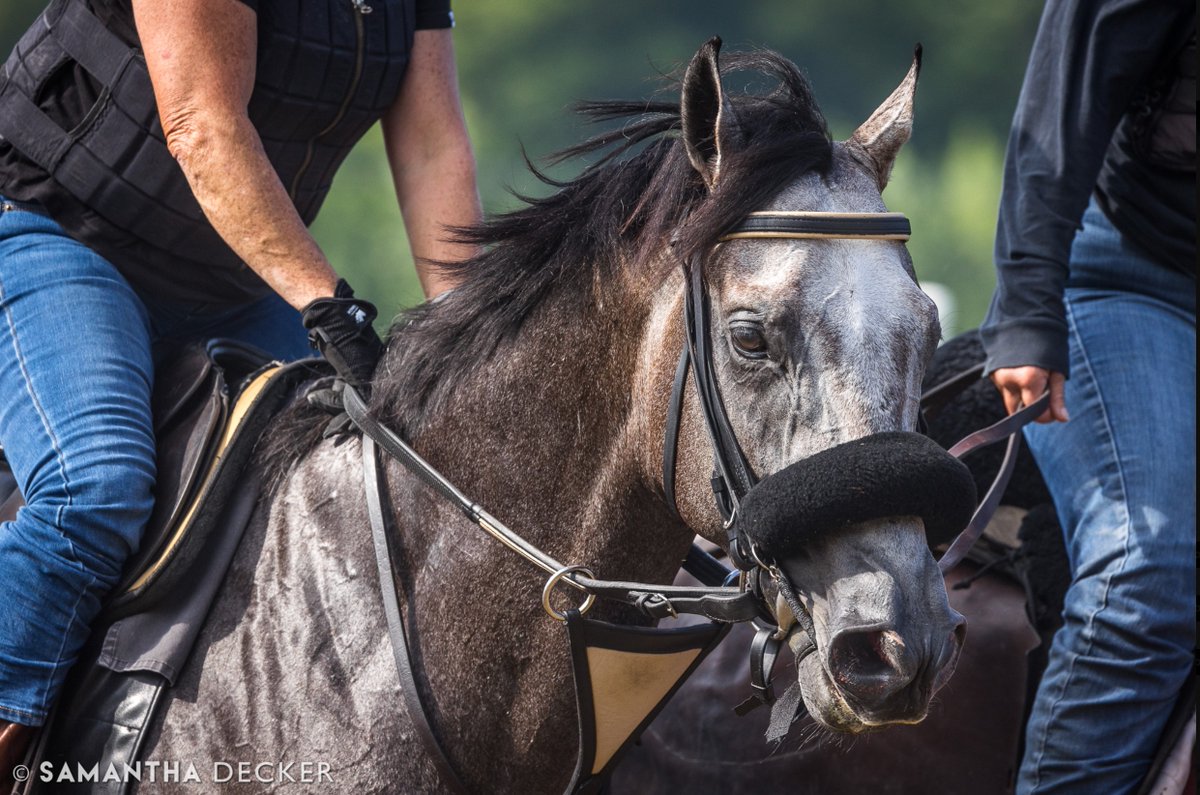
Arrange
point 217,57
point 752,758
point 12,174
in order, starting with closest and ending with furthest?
point 217,57 → point 12,174 → point 752,758

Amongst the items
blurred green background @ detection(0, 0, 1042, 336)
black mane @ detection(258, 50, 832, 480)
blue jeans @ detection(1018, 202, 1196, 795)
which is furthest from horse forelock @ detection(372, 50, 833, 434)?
blurred green background @ detection(0, 0, 1042, 336)

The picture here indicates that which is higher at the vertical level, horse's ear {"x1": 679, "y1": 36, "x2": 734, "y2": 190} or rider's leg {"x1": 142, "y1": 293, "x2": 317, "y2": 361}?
horse's ear {"x1": 679, "y1": 36, "x2": 734, "y2": 190}

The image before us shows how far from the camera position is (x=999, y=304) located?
10.0 feet

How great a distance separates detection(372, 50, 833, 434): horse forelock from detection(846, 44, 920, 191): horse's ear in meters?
0.12

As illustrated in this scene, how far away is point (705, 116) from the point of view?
213 centimetres

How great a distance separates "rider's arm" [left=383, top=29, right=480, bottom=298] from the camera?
10.1 ft

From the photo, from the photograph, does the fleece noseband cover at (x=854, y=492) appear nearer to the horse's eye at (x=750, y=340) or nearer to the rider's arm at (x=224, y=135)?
the horse's eye at (x=750, y=340)

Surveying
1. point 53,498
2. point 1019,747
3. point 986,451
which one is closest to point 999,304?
point 986,451

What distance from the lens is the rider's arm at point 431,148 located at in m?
3.08

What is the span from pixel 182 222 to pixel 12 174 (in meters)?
0.38

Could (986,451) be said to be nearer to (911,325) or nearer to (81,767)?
(911,325)

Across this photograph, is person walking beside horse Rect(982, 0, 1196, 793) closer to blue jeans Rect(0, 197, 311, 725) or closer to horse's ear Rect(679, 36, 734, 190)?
horse's ear Rect(679, 36, 734, 190)

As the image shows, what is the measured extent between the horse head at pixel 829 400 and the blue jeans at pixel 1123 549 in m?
1.12

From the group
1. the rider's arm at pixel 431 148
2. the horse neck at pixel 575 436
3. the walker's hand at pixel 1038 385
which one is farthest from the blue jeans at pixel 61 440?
the walker's hand at pixel 1038 385
